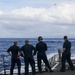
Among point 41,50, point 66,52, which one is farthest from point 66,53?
point 41,50

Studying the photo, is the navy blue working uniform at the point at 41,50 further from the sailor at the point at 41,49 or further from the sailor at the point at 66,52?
the sailor at the point at 66,52

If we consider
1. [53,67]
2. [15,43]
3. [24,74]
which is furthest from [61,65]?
[15,43]

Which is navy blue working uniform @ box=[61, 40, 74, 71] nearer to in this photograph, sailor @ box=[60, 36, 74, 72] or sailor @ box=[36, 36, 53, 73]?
sailor @ box=[60, 36, 74, 72]

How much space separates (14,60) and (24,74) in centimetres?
136

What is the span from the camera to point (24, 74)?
1841 cm

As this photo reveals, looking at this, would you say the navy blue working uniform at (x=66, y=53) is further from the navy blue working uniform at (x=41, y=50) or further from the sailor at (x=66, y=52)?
the navy blue working uniform at (x=41, y=50)

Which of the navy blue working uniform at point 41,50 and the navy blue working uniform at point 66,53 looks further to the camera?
the navy blue working uniform at point 66,53

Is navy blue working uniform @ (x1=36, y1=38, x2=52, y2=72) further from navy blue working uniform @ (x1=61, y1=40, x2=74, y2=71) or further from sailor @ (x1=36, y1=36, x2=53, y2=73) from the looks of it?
navy blue working uniform @ (x1=61, y1=40, x2=74, y2=71)

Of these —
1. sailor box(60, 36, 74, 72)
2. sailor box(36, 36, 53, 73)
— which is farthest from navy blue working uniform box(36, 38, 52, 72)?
sailor box(60, 36, 74, 72)

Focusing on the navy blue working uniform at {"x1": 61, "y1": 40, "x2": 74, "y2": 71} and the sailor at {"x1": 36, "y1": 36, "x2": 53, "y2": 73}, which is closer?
the sailor at {"x1": 36, "y1": 36, "x2": 53, "y2": 73}

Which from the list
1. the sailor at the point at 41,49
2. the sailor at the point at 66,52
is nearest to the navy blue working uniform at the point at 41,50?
the sailor at the point at 41,49

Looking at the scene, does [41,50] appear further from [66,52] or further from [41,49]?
[66,52]

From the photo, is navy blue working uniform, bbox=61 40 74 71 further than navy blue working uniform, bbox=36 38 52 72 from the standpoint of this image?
Yes

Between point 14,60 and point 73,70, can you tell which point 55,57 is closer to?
point 73,70
